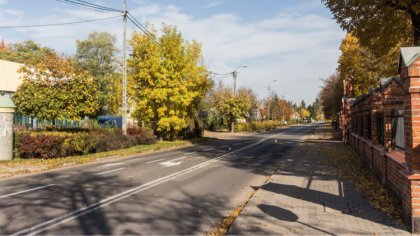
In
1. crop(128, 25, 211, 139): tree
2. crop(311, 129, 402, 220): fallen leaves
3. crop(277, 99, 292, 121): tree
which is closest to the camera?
crop(311, 129, 402, 220): fallen leaves

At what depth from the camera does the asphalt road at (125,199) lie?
6875mm

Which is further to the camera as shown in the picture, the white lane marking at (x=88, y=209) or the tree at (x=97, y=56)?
the tree at (x=97, y=56)

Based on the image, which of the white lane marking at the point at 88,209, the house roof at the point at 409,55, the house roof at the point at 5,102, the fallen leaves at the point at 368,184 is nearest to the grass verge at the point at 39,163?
the house roof at the point at 5,102

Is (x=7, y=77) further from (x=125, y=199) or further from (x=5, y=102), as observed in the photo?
(x=125, y=199)

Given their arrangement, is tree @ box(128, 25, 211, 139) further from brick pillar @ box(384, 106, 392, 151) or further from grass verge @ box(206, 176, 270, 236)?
grass verge @ box(206, 176, 270, 236)

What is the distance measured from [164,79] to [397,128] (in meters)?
21.2

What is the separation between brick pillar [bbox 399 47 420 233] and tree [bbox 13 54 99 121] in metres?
18.5

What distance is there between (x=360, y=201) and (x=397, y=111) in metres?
2.91

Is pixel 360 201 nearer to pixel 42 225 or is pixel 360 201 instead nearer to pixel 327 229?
pixel 327 229

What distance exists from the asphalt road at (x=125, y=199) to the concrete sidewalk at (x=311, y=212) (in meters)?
0.69

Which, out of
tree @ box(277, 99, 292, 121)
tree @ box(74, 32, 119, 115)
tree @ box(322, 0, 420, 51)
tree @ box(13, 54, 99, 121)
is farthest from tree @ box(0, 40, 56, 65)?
tree @ box(277, 99, 292, 121)

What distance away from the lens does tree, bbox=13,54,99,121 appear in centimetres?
2094

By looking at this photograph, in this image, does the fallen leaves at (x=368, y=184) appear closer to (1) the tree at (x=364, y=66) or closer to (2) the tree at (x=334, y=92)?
(1) the tree at (x=364, y=66)

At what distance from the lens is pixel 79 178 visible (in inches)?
499
